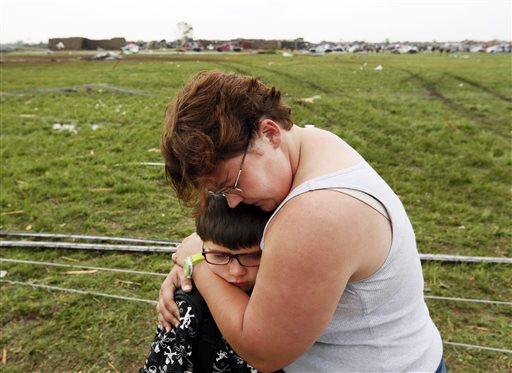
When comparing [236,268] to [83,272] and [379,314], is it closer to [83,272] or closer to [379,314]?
[379,314]

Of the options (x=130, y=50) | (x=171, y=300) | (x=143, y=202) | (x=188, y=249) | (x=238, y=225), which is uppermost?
(x=238, y=225)

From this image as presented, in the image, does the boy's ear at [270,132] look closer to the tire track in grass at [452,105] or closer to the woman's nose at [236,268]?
the woman's nose at [236,268]

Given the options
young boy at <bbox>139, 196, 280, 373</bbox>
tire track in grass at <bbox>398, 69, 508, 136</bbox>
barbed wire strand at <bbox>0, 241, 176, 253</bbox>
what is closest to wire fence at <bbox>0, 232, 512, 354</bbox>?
barbed wire strand at <bbox>0, 241, 176, 253</bbox>

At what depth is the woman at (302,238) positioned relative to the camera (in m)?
1.08

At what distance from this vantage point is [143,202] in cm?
479

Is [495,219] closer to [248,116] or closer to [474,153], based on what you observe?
[474,153]

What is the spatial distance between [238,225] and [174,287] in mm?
349

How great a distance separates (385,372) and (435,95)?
10936 millimetres

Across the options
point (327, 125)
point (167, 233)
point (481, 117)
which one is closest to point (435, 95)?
point (481, 117)

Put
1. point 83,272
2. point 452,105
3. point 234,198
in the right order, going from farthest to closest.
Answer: point 452,105
point 83,272
point 234,198

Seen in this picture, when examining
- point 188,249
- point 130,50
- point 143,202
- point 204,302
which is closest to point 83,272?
point 143,202

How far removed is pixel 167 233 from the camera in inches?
165

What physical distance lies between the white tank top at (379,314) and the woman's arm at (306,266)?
55 millimetres

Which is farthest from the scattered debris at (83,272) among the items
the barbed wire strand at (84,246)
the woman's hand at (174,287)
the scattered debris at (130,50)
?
the scattered debris at (130,50)
